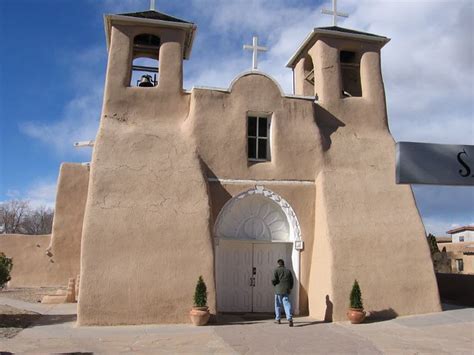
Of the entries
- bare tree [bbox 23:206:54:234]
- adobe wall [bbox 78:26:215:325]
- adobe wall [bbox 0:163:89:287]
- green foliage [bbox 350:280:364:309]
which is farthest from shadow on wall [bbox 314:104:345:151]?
bare tree [bbox 23:206:54:234]

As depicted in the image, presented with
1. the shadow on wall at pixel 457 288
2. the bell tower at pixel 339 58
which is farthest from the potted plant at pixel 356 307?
the bell tower at pixel 339 58

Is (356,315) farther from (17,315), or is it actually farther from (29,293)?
(29,293)

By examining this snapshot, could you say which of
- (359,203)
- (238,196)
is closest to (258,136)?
(238,196)

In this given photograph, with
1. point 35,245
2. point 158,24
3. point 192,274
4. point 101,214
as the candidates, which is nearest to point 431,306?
point 192,274

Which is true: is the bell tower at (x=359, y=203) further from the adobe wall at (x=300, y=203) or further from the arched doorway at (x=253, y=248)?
the arched doorway at (x=253, y=248)

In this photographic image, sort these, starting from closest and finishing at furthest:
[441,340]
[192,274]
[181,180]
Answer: [441,340] < [192,274] < [181,180]

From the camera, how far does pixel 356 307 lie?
12.2 meters

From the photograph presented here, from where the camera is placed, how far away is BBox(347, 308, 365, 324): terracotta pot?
12.1 metres

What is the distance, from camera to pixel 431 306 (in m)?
13.3

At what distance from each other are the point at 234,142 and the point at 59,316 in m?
7.00

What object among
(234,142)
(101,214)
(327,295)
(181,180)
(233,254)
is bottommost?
(327,295)

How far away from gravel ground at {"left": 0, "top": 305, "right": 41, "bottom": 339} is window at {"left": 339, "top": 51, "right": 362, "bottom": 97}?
12.2 meters

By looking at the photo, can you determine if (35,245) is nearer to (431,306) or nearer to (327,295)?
(327,295)

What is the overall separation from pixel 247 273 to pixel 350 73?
28.3ft
